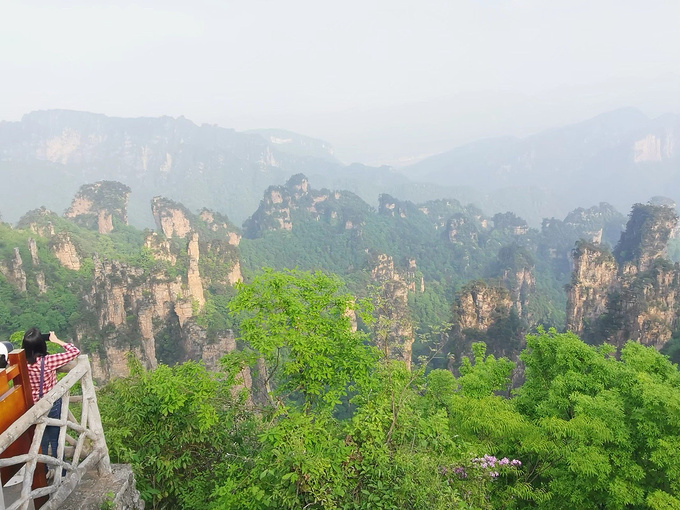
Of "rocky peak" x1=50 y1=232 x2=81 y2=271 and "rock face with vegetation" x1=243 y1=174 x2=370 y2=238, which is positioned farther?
"rock face with vegetation" x1=243 y1=174 x2=370 y2=238

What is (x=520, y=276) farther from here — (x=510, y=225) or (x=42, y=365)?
(x=42, y=365)

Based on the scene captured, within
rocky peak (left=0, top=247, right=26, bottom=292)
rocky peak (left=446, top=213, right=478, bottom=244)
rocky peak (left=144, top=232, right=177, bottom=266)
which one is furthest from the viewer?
rocky peak (left=446, top=213, right=478, bottom=244)

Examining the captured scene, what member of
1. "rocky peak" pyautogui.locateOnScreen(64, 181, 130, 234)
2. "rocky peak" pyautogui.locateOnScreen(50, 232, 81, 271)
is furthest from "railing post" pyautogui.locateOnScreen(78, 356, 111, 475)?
"rocky peak" pyautogui.locateOnScreen(64, 181, 130, 234)

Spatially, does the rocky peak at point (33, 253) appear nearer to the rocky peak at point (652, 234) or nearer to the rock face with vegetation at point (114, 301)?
the rock face with vegetation at point (114, 301)

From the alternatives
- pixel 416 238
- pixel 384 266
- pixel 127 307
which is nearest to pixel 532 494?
pixel 127 307

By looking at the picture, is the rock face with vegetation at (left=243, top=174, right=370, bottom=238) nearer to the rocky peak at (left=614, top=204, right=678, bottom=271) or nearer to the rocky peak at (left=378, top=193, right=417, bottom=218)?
the rocky peak at (left=378, top=193, right=417, bottom=218)

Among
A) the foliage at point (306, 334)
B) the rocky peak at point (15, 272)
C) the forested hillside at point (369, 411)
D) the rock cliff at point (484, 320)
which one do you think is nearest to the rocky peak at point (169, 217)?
the rocky peak at point (15, 272)

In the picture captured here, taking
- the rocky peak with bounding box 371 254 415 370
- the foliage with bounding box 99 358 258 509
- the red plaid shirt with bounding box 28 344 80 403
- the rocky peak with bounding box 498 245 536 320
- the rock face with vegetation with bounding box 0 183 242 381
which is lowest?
the rocky peak with bounding box 498 245 536 320
